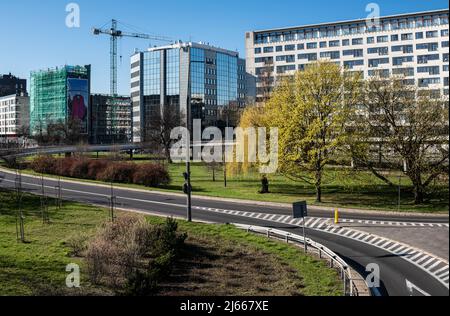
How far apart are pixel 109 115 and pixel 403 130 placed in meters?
165

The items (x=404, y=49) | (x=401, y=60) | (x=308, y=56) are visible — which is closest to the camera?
(x=404, y=49)

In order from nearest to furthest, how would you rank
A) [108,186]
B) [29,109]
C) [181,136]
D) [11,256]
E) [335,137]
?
[11,256]
[335,137]
[108,186]
[181,136]
[29,109]

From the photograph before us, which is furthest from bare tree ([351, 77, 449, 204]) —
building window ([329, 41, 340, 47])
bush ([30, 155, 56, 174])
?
building window ([329, 41, 340, 47])

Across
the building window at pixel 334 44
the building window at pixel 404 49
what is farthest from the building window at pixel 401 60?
the building window at pixel 334 44

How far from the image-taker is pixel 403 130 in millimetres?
34469

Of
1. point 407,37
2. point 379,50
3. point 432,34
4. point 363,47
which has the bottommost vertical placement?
point 379,50

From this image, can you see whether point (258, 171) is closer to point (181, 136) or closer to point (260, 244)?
point (260, 244)

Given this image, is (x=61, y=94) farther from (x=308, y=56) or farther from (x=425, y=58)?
(x=425, y=58)

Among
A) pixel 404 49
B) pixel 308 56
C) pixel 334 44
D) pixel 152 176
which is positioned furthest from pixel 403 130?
pixel 308 56

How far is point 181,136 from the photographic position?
90688mm

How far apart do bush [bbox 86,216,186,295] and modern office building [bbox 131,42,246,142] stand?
338 feet

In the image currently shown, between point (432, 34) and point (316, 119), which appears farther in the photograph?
point (432, 34)
